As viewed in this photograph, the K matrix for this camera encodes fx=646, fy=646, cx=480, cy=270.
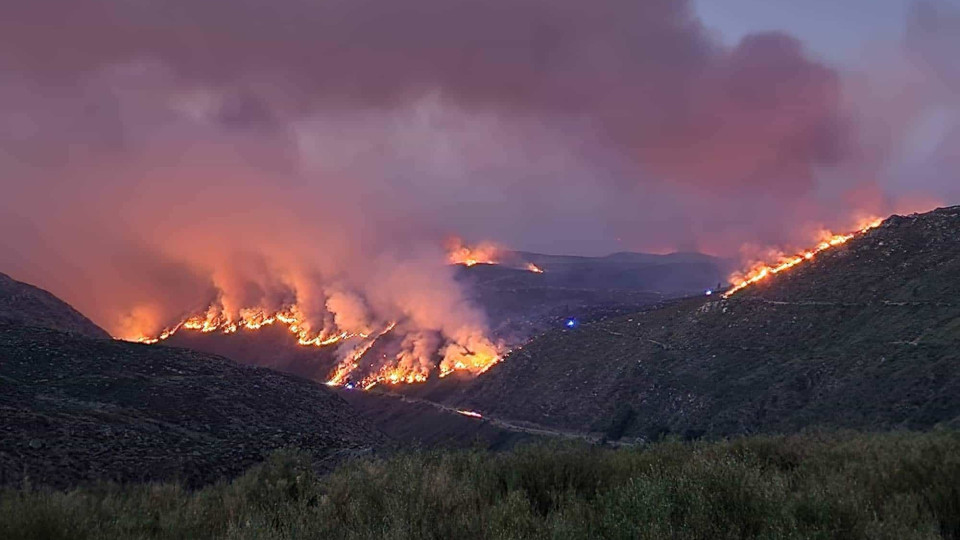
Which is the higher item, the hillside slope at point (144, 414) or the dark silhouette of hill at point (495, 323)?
the dark silhouette of hill at point (495, 323)

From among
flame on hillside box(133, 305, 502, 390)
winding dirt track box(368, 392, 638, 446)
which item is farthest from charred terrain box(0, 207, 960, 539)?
flame on hillside box(133, 305, 502, 390)

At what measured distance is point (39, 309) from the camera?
43562 mm

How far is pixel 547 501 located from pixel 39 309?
45093 millimetres

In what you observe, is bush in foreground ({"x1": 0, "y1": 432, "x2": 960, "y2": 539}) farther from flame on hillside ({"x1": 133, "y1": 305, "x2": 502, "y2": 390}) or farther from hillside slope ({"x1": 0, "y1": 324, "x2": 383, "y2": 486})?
flame on hillside ({"x1": 133, "y1": 305, "x2": 502, "y2": 390})

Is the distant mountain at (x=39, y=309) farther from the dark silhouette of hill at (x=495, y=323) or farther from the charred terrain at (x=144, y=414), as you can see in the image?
the dark silhouette of hill at (x=495, y=323)

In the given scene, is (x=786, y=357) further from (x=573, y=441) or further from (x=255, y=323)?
(x=255, y=323)

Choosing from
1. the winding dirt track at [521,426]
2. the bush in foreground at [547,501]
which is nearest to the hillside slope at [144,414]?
the bush in foreground at [547,501]

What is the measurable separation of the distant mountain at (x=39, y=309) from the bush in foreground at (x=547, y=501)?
107 ft

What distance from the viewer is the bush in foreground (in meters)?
7.94

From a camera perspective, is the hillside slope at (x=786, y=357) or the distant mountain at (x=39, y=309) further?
the hillside slope at (x=786, y=357)

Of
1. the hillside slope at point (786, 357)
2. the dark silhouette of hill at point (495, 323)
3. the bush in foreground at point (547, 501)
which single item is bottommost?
the bush in foreground at point (547, 501)

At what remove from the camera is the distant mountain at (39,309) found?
39.7 meters

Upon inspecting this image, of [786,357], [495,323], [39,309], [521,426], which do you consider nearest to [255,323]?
[495,323]

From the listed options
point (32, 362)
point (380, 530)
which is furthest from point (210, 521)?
point (32, 362)
